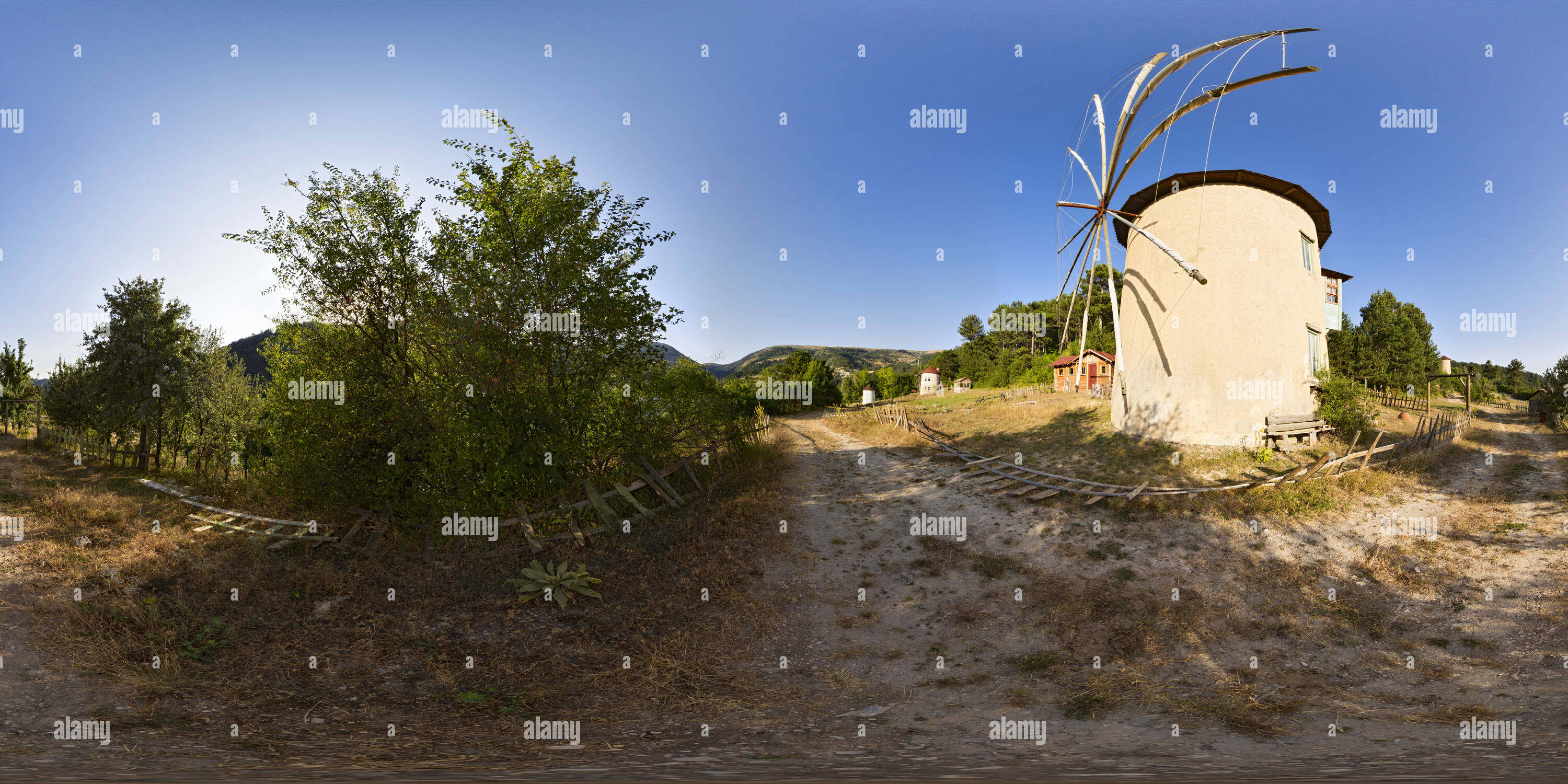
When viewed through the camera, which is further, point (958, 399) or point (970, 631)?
point (958, 399)

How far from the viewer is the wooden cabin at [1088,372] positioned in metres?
46.6

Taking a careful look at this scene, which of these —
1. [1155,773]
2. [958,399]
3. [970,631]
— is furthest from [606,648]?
[958,399]

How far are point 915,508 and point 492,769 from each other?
40.2 feet

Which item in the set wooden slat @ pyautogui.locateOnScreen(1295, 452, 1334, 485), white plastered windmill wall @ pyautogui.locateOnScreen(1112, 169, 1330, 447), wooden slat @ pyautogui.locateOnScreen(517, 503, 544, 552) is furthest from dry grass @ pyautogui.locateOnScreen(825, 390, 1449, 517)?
wooden slat @ pyautogui.locateOnScreen(517, 503, 544, 552)

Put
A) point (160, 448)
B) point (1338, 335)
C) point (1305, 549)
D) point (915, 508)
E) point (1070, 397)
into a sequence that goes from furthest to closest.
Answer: point (1338, 335), point (1070, 397), point (160, 448), point (915, 508), point (1305, 549)

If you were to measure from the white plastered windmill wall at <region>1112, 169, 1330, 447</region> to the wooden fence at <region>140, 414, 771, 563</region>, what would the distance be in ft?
61.4

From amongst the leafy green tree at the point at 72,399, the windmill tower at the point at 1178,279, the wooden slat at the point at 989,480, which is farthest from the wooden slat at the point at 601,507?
the leafy green tree at the point at 72,399

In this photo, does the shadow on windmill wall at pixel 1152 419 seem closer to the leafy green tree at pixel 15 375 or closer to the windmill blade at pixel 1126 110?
the windmill blade at pixel 1126 110

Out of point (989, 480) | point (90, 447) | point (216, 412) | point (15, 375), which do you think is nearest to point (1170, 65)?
point (989, 480)

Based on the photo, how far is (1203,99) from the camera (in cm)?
1945

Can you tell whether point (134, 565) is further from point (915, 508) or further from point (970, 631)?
point (915, 508)

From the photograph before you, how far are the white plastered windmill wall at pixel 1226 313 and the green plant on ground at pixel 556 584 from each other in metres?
20.7

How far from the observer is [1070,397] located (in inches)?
1455

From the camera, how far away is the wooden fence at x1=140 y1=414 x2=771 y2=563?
1247 centimetres
